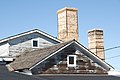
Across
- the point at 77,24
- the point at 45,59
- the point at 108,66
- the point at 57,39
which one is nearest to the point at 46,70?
the point at 45,59

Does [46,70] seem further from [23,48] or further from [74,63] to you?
[23,48]

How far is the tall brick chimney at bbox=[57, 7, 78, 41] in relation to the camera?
2955 centimetres

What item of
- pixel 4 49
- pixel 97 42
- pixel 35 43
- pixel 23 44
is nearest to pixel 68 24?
pixel 97 42

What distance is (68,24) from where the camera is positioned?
2964cm

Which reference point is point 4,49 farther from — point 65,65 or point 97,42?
point 97,42

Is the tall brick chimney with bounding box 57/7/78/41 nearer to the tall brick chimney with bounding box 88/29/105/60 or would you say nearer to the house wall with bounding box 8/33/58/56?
the tall brick chimney with bounding box 88/29/105/60

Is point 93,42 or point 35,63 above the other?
point 93,42

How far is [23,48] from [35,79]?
1085 centimetres

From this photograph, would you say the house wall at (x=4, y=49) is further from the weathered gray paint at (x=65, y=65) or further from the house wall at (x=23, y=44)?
the weathered gray paint at (x=65, y=65)

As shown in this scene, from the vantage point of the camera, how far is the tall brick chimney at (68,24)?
96.9 feet

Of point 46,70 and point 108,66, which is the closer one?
point 46,70

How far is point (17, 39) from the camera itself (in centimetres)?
2758

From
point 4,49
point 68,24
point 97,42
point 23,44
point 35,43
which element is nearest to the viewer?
point 4,49

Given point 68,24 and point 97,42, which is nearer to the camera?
point 97,42
